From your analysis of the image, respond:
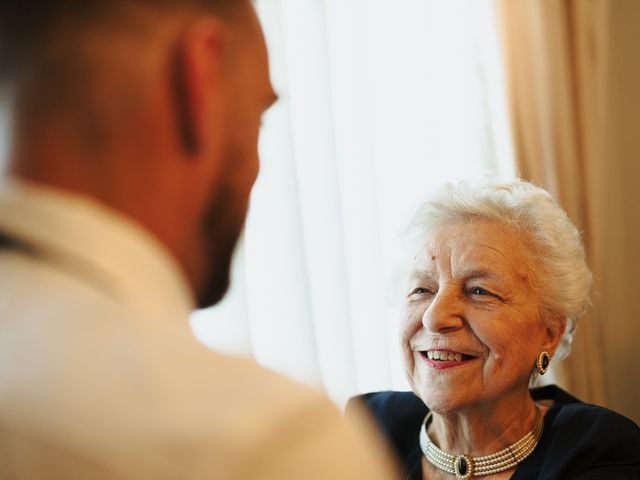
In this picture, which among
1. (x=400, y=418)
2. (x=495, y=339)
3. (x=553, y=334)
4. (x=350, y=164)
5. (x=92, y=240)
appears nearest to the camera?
(x=92, y=240)

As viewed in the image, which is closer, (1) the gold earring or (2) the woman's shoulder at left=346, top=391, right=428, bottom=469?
(1) the gold earring

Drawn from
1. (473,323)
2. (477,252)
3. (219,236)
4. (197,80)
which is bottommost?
(473,323)

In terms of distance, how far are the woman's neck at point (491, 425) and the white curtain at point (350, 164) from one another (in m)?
0.40

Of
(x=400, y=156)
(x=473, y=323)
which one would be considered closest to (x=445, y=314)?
(x=473, y=323)

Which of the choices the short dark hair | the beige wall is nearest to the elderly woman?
the beige wall

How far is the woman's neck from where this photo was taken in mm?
1870

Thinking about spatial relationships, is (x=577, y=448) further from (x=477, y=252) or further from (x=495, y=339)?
(x=477, y=252)

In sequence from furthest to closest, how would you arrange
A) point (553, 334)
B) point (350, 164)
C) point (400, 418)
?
point (350, 164) < point (400, 418) < point (553, 334)

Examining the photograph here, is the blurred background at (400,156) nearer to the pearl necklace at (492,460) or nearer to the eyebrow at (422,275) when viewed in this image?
the eyebrow at (422,275)

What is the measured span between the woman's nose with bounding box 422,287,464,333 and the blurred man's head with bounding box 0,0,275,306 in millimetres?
1378

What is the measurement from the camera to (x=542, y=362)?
1895mm

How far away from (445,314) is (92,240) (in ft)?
4.83

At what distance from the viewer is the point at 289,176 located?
90.7 inches

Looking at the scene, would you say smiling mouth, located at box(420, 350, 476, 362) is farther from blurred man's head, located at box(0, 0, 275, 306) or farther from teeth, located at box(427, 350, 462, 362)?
blurred man's head, located at box(0, 0, 275, 306)
